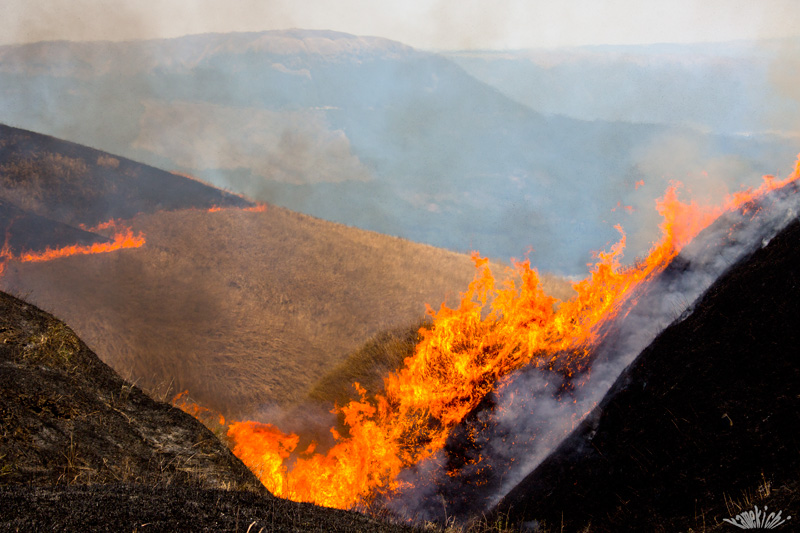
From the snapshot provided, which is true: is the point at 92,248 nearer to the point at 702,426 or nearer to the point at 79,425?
the point at 79,425

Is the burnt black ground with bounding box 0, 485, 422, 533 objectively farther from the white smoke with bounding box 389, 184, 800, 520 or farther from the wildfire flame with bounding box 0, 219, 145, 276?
the wildfire flame with bounding box 0, 219, 145, 276

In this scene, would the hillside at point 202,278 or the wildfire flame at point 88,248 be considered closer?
the hillside at point 202,278

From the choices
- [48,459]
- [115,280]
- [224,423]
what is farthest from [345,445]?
[115,280]

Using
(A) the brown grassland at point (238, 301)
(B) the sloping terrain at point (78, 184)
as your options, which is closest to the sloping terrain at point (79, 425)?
(A) the brown grassland at point (238, 301)

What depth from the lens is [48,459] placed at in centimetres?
561

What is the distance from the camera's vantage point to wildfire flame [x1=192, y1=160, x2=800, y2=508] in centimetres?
827

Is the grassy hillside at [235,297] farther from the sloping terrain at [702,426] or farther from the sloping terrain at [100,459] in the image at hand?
the sloping terrain at [702,426]

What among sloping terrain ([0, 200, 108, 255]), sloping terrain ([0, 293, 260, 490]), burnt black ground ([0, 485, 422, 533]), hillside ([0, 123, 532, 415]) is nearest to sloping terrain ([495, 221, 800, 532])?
burnt black ground ([0, 485, 422, 533])

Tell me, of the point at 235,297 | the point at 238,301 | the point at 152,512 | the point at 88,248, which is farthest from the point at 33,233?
the point at 152,512

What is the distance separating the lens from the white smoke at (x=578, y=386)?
647cm

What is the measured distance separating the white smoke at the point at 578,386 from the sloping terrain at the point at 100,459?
3.12m

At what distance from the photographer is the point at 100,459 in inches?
239

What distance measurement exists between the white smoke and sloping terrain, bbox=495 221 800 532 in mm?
343

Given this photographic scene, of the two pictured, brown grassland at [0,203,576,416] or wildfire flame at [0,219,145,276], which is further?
wildfire flame at [0,219,145,276]
